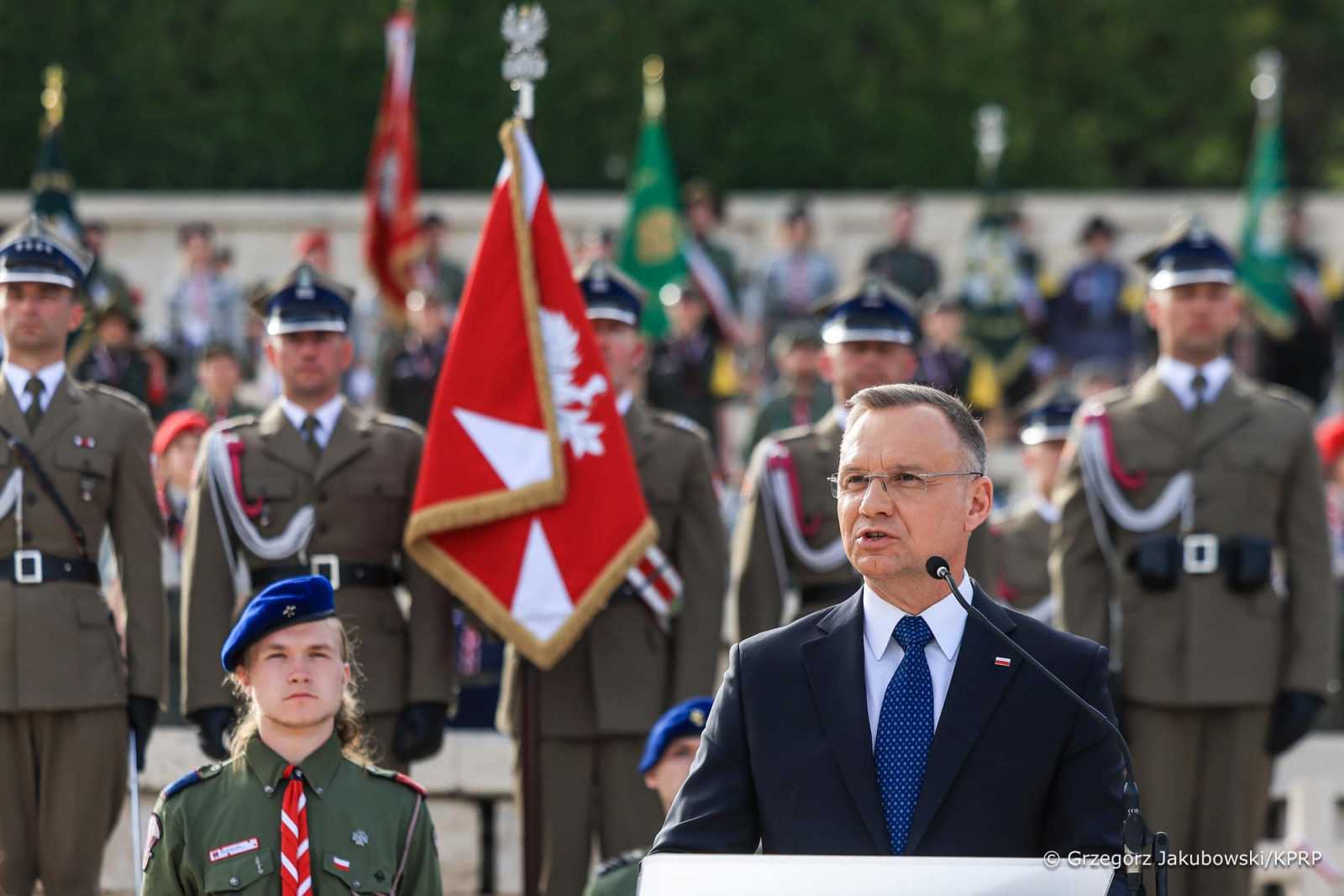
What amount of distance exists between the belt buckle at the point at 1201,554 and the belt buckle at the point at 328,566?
272 centimetres

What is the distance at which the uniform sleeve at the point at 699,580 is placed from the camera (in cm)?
851

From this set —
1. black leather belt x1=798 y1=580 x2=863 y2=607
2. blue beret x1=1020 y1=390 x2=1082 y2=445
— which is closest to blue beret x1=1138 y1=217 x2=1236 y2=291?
black leather belt x1=798 y1=580 x2=863 y2=607

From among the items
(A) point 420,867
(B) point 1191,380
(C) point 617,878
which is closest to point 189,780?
(A) point 420,867

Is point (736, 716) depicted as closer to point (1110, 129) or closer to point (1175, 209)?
point (1175, 209)

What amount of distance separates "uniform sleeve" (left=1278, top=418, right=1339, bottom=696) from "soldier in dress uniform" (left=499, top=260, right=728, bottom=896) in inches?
73.2

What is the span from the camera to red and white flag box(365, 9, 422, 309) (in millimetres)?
17812

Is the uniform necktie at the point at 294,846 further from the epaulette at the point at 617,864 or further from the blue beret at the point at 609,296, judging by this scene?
the blue beret at the point at 609,296

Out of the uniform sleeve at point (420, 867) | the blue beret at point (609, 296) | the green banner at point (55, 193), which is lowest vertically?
the uniform sleeve at point (420, 867)

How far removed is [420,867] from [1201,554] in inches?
135

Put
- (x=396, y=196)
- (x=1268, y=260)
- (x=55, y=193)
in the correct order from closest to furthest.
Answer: (x=55, y=193) < (x=396, y=196) < (x=1268, y=260)

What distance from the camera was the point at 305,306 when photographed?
8109 millimetres

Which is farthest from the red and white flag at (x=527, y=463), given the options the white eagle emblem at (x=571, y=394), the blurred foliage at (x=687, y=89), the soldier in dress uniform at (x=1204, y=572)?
the blurred foliage at (x=687, y=89)

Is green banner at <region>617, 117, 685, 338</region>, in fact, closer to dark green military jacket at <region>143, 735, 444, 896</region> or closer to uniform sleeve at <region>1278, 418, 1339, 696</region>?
uniform sleeve at <region>1278, 418, 1339, 696</region>

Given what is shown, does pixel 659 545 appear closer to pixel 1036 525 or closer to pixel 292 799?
pixel 1036 525
